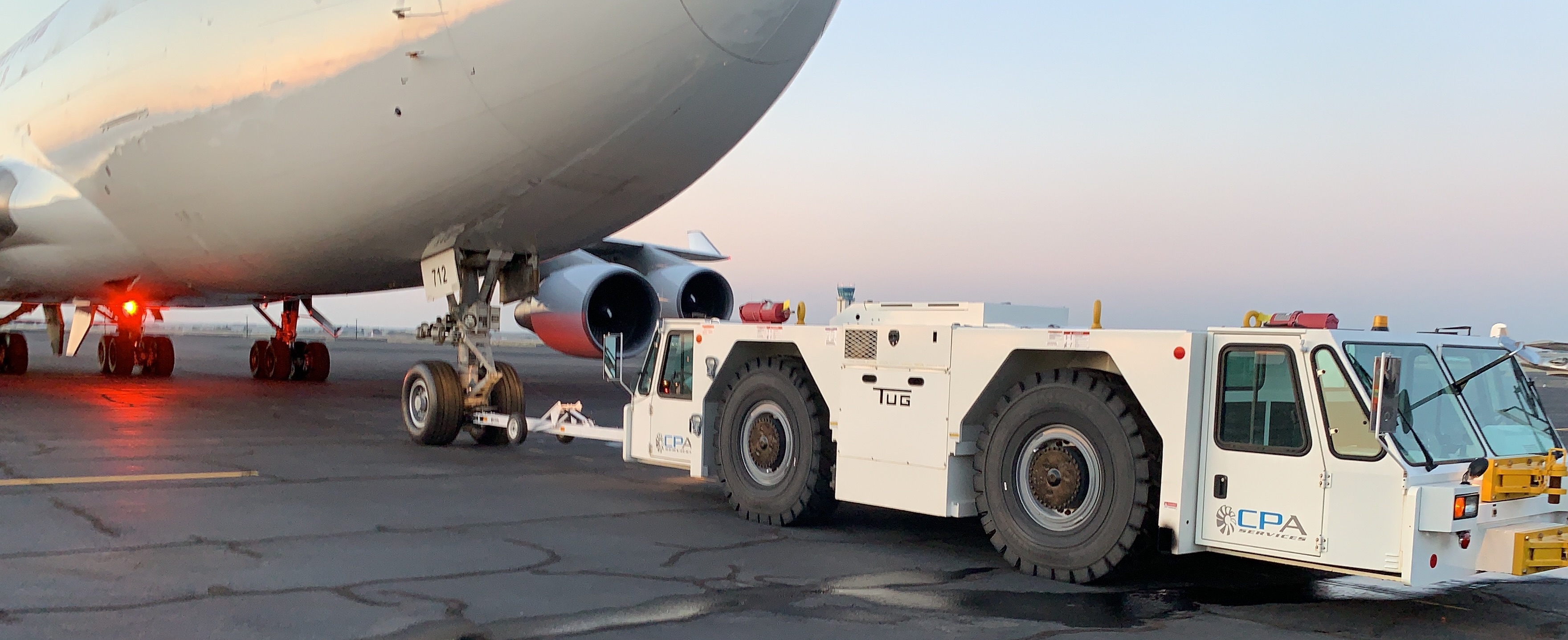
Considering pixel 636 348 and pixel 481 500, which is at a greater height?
pixel 636 348

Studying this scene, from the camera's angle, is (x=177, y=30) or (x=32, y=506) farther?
(x=177, y=30)

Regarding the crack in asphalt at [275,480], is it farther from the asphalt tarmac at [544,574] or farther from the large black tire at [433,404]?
the large black tire at [433,404]

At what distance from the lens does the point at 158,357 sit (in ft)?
64.9

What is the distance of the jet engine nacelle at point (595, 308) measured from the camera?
14.0 m

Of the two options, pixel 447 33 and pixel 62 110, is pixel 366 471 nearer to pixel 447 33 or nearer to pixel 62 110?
pixel 447 33

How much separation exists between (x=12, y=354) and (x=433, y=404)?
44.0 ft

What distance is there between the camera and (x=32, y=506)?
22.2 feet

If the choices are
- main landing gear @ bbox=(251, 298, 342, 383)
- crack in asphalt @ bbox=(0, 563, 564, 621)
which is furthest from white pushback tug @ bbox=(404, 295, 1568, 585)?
main landing gear @ bbox=(251, 298, 342, 383)

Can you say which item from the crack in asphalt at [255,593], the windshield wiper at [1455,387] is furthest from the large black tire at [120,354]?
the windshield wiper at [1455,387]

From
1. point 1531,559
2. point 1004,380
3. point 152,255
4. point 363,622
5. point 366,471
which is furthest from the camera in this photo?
point 152,255

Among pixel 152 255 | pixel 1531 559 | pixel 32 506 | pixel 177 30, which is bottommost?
pixel 32 506

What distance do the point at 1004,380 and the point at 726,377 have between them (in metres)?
2.26

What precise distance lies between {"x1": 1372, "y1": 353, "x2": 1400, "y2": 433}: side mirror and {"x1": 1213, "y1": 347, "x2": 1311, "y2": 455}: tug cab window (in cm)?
41

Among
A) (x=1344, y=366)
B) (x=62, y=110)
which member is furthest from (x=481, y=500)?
(x=62, y=110)
